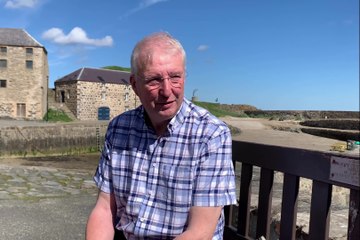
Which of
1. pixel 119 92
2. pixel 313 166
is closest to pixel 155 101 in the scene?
pixel 313 166

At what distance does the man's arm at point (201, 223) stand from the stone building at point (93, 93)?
142 feet

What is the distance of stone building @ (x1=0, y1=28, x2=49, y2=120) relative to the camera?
4088 centimetres

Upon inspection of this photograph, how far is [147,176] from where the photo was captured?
1941mm

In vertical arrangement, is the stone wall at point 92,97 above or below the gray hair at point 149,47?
above

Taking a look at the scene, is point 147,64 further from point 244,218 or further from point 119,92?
point 119,92

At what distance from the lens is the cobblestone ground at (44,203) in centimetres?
414

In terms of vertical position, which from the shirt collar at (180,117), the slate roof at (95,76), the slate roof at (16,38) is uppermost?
the slate roof at (16,38)

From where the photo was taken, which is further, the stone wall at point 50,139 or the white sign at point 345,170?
the stone wall at point 50,139

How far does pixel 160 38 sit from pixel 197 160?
57 cm

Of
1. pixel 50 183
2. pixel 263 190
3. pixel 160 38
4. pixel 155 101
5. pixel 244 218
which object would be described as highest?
pixel 160 38

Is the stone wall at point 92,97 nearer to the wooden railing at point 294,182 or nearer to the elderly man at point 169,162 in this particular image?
the wooden railing at point 294,182

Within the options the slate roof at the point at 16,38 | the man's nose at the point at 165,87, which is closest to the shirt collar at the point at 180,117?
the man's nose at the point at 165,87

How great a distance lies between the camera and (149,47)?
6.07ft

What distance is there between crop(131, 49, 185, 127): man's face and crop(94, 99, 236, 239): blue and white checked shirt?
7 centimetres
